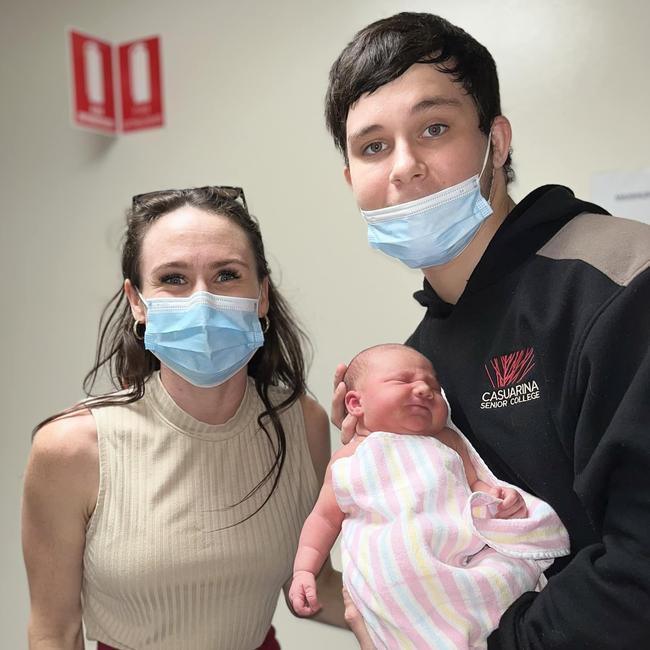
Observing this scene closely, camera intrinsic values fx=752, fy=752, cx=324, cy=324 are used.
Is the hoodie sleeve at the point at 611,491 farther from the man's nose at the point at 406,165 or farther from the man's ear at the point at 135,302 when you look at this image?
the man's ear at the point at 135,302

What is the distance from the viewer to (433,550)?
3.96 feet

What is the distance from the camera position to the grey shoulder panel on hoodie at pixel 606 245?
3.66 feet

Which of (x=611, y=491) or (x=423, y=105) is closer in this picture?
(x=611, y=491)

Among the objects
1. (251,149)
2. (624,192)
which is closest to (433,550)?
(624,192)

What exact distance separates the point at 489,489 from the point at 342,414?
33 centimetres

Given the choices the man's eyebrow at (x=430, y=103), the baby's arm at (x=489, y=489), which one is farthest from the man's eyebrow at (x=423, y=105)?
the baby's arm at (x=489, y=489)

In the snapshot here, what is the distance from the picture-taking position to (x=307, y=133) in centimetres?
258

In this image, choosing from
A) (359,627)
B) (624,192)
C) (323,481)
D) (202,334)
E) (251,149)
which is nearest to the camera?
(359,627)

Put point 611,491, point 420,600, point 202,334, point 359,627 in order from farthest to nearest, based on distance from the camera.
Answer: point 202,334 → point 359,627 → point 420,600 → point 611,491

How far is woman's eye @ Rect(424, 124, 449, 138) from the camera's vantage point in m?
1.37

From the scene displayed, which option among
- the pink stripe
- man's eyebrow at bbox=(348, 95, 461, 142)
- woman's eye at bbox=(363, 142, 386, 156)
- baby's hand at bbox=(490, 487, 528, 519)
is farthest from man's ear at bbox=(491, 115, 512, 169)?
the pink stripe

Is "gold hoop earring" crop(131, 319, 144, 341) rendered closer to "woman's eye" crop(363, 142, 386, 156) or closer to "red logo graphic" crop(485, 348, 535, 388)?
"woman's eye" crop(363, 142, 386, 156)

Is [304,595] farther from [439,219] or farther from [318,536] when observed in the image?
[439,219]

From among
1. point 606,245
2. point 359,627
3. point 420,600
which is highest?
point 606,245
